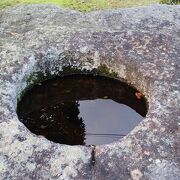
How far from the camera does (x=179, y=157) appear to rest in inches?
184

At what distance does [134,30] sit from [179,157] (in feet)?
8.88

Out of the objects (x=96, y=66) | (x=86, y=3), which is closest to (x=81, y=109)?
(x=96, y=66)

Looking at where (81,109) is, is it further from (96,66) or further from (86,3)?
(86,3)

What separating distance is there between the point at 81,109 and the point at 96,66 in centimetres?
85

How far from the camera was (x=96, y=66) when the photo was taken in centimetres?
648

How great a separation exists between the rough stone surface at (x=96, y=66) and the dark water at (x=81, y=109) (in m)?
0.23

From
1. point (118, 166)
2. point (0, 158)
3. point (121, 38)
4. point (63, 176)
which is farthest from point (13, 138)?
point (121, 38)

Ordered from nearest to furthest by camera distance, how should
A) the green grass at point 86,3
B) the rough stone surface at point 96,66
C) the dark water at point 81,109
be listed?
the rough stone surface at point 96,66
the dark water at point 81,109
the green grass at point 86,3

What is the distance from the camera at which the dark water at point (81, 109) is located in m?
5.46

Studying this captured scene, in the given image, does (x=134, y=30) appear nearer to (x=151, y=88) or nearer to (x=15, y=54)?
(x=151, y=88)

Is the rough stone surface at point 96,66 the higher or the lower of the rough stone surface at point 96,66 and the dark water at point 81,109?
the higher

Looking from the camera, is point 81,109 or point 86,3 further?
point 86,3

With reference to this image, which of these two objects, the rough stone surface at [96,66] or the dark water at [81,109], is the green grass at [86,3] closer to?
the rough stone surface at [96,66]

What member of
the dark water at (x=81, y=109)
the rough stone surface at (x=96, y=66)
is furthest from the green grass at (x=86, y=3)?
the dark water at (x=81, y=109)
